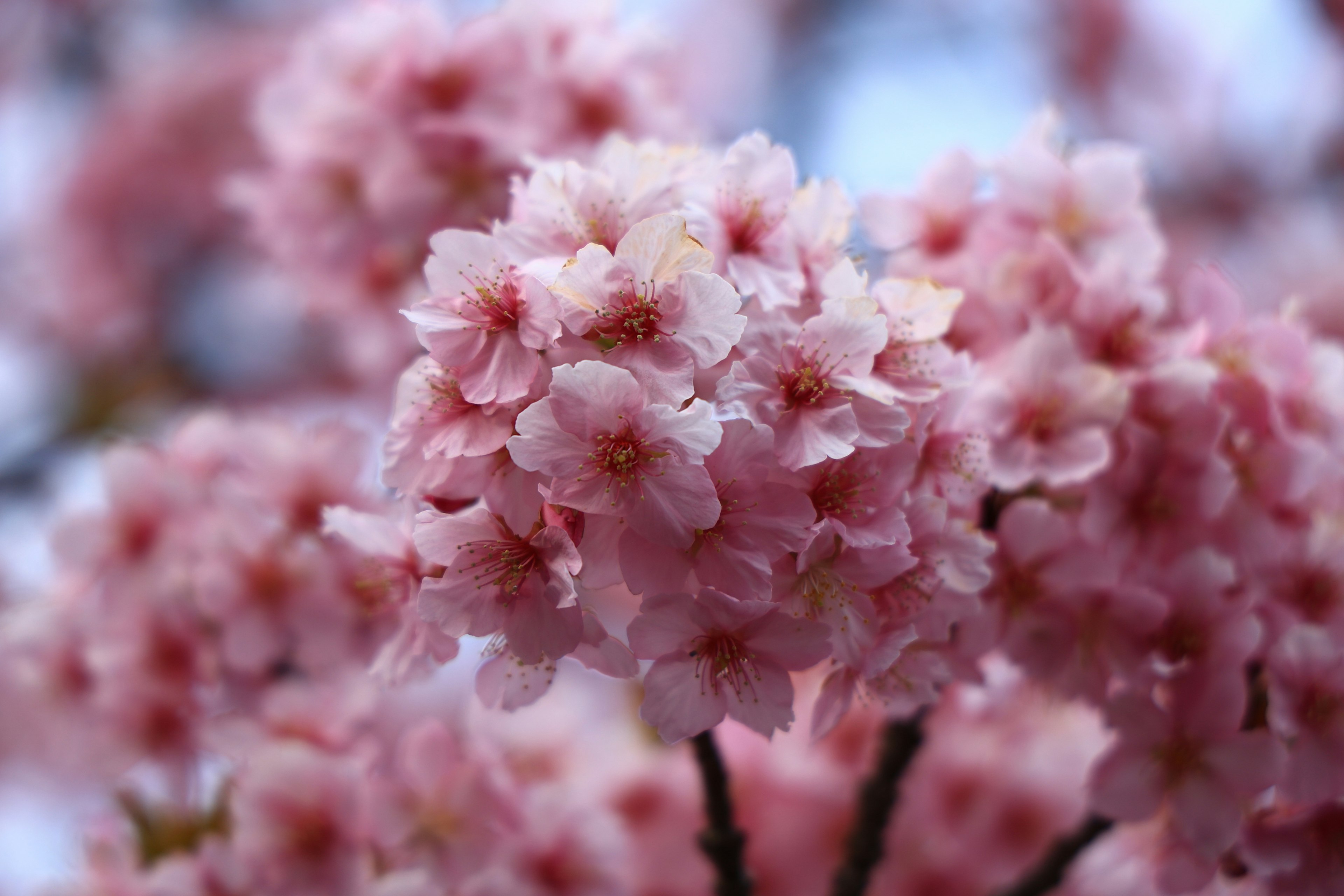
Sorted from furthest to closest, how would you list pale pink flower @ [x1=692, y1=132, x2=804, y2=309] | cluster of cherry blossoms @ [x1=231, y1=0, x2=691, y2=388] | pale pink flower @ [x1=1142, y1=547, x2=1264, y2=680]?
cluster of cherry blossoms @ [x1=231, y1=0, x2=691, y2=388] < pale pink flower @ [x1=1142, y1=547, x2=1264, y2=680] < pale pink flower @ [x1=692, y1=132, x2=804, y2=309]

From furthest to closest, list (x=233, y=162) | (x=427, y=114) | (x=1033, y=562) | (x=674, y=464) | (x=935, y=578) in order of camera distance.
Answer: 1. (x=233, y=162)
2. (x=427, y=114)
3. (x=1033, y=562)
4. (x=935, y=578)
5. (x=674, y=464)

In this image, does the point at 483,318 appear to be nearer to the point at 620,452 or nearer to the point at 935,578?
the point at 620,452

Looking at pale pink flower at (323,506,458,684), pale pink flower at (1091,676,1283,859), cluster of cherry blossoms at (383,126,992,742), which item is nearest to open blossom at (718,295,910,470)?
cluster of cherry blossoms at (383,126,992,742)

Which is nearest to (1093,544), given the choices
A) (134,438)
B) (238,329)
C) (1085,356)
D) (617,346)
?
(1085,356)

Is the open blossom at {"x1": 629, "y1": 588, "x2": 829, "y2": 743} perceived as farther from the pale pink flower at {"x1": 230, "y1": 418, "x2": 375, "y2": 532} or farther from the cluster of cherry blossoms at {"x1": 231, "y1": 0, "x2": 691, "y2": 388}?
the cluster of cherry blossoms at {"x1": 231, "y1": 0, "x2": 691, "y2": 388}

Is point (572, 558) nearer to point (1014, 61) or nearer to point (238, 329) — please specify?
point (238, 329)

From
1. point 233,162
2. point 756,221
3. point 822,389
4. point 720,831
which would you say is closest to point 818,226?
point 756,221
